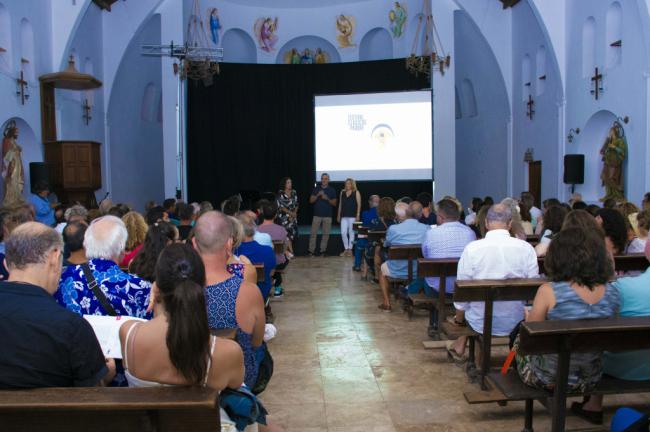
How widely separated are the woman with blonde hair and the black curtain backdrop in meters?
4.24

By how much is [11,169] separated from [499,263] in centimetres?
851

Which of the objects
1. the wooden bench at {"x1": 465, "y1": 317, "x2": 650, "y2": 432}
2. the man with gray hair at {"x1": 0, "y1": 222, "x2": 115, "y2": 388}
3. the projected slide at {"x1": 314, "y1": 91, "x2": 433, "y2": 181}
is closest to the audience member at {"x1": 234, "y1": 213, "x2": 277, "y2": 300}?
the wooden bench at {"x1": 465, "y1": 317, "x2": 650, "y2": 432}

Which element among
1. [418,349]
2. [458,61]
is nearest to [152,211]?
[418,349]

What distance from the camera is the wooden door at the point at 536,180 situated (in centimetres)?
1341

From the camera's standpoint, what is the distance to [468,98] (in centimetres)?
1697

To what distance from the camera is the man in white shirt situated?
3982mm

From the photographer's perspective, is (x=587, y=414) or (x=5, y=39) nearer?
(x=587, y=414)

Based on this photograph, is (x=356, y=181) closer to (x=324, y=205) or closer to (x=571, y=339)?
(x=324, y=205)

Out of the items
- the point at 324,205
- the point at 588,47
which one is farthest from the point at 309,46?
the point at 588,47

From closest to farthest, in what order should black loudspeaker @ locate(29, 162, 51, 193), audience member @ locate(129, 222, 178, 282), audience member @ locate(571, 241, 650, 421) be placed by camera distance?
audience member @ locate(571, 241, 650, 421)
audience member @ locate(129, 222, 178, 282)
black loudspeaker @ locate(29, 162, 51, 193)

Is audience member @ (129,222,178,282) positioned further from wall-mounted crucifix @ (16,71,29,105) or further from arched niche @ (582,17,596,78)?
arched niche @ (582,17,596,78)

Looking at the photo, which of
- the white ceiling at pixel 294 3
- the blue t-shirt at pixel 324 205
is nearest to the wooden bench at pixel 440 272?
the blue t-shirt at pixel 324 205

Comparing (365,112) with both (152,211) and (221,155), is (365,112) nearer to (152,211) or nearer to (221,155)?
(221,155)

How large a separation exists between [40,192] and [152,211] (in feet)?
11.6
